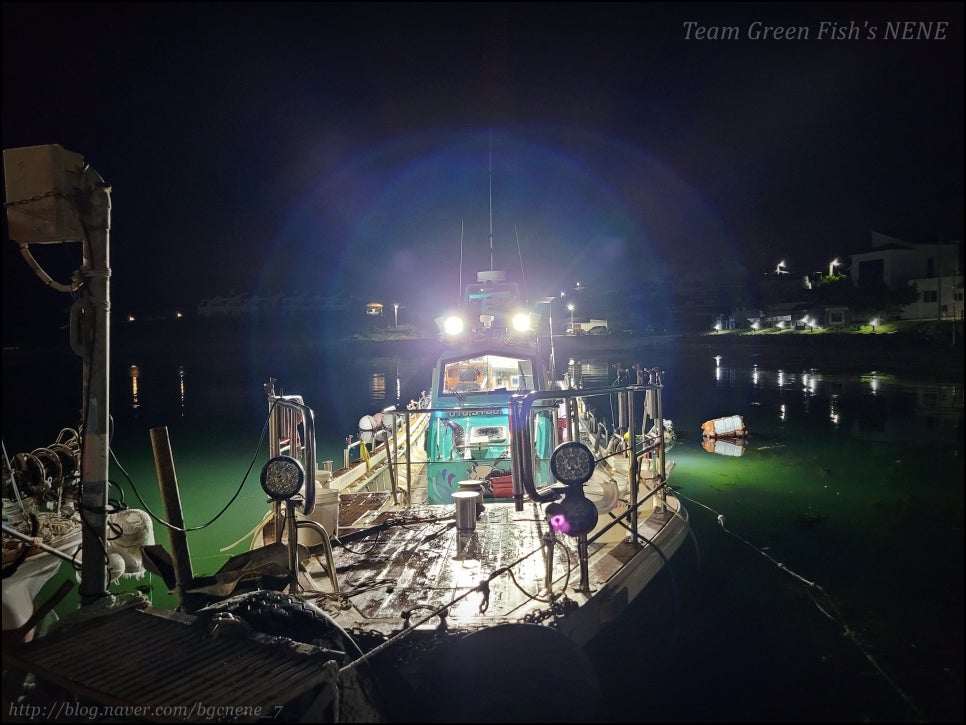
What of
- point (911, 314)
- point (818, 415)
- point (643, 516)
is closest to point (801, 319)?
point (911, 314)

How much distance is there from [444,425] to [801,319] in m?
64.2

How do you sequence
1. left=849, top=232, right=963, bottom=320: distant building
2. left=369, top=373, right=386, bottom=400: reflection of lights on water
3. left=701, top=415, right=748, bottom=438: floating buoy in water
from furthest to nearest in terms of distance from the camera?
1. left=849, top=232, right=963, bottom=320: distant building
2. left=369, top=373, right=386, bottom=400: reflection of lights on water
3. left=701, top=415, right=748, bottom=438: floating buoy in water

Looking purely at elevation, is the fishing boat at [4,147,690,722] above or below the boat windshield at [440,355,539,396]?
below

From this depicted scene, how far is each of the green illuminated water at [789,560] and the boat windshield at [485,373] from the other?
4163mm

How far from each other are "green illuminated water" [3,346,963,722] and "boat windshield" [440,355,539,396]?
4163 mm

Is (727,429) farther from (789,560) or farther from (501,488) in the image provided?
(501,488)

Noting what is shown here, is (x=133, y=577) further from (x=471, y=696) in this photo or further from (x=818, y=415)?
(x=818, y=415)

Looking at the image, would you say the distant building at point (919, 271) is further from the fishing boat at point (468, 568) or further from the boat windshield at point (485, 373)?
the fishing boat at point (468, 568)

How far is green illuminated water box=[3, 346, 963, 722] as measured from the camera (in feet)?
20.1

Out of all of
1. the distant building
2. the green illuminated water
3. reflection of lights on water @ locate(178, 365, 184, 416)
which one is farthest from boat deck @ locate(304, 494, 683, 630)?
the distant building

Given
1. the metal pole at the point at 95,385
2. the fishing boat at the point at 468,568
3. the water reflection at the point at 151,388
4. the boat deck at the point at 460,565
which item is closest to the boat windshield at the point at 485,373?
the fishing boat at the point at 468,568

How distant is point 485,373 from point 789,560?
614cm

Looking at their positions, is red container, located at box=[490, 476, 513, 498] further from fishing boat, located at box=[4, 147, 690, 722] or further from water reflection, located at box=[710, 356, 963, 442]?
water reflection, located at box=[710, 356, 963, 442]

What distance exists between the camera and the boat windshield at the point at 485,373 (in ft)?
36.1
